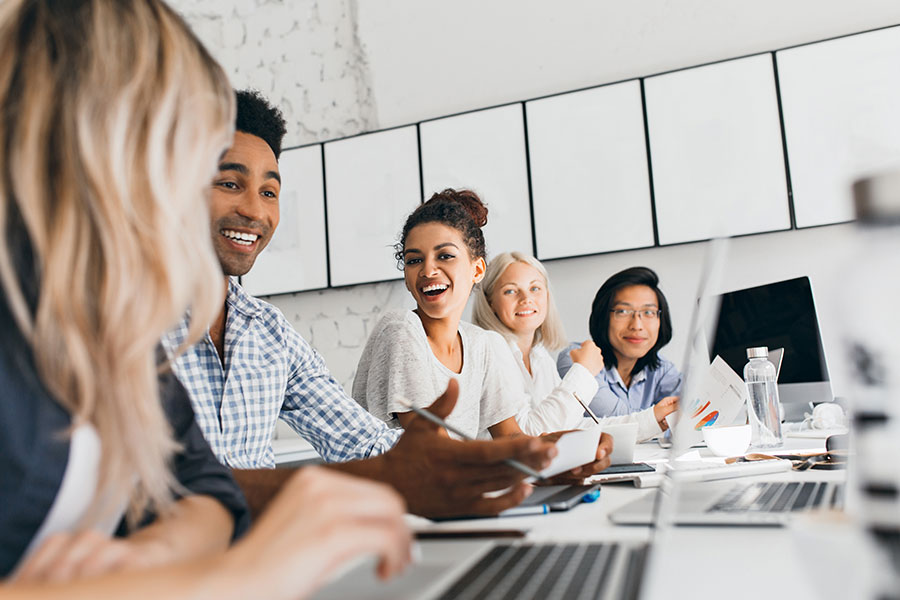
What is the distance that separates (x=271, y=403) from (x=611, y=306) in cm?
168

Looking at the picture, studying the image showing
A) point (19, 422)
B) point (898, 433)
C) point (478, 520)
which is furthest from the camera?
point (478, 520)

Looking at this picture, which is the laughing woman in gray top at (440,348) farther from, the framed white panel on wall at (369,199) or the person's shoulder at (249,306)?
the framed white panel on wall at (369,199)

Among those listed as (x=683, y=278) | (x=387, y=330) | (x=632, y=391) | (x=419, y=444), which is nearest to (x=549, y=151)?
(x=683, y=278)

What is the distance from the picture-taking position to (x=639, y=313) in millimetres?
2680

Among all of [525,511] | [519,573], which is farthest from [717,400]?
[519,573]

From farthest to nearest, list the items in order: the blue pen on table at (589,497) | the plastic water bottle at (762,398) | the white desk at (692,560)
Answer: the plastic water bottle at (762,398) → the blue pen on table at (589,497) → the white desk at (692,560)

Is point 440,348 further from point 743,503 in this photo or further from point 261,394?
point 743,503

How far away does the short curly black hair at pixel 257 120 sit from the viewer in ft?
5.41

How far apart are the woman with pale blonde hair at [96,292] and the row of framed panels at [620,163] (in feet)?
7.39

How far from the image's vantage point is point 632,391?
270cm

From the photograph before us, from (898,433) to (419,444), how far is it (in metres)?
0.63

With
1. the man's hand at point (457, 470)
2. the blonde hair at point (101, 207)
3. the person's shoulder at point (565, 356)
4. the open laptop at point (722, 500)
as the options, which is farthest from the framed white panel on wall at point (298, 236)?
the blonde hair at point (101, 207)

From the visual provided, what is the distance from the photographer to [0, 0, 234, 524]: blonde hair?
48cm

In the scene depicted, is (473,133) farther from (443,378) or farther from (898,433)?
(898,433)
